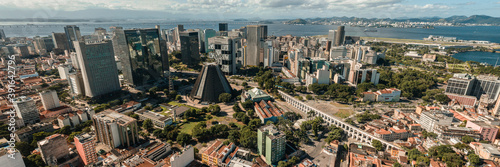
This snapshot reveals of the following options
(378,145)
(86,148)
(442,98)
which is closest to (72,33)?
(86,148)

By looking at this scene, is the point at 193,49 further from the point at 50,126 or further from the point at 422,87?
the point at 422,87

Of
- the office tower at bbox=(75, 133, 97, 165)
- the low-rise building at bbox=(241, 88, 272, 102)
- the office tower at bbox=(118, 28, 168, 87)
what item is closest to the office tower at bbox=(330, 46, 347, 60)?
the low-rise building at bbox=(241, 88, 272, 102)

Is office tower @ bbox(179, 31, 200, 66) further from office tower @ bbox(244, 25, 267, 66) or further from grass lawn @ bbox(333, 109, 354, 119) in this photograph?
grass lawn @ bbox(333, 109, 354, 119)

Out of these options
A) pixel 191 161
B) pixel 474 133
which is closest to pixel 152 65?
pixel 191 161

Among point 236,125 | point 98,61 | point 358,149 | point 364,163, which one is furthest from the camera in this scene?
point 98,61

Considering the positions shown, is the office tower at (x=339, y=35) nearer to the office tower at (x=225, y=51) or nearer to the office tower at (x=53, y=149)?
the office tower at (x=225, y=51)

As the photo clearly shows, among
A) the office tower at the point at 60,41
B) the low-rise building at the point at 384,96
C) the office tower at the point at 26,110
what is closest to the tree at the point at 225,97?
the low-rise building at the point at 384,96
